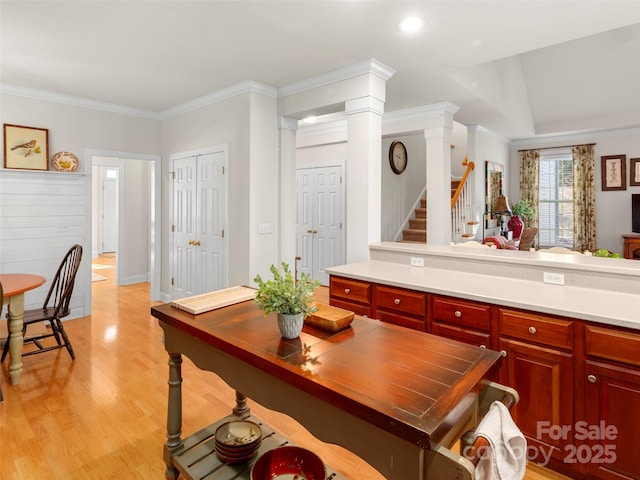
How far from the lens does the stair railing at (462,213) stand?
5555mm

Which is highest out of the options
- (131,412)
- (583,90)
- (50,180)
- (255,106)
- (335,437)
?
(583,90)

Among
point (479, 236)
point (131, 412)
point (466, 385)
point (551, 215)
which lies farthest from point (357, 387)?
point (551, 215)

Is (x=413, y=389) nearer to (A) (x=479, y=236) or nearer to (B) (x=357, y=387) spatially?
(B) (x=357, y=387)

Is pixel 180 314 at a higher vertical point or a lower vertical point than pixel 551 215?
lower

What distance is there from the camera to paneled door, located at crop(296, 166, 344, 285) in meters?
6.13

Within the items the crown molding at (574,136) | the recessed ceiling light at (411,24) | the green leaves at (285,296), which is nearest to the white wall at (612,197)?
the crown molding at (574,136)

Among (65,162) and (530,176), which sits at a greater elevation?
(530,176)

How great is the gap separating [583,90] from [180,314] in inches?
284

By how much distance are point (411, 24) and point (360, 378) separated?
8.59 feet

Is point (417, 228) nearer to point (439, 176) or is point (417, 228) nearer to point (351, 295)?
point (439, 176)

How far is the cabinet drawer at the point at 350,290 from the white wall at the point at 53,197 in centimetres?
353

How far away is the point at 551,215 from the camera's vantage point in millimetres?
7777

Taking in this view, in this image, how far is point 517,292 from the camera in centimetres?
217

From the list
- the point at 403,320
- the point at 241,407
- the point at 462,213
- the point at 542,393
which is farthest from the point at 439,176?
the point at 241,407
